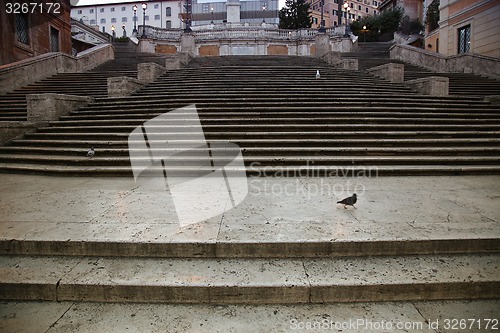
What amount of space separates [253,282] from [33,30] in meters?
24.6

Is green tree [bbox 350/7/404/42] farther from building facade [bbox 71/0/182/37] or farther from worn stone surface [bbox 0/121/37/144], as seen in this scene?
building facade [bbox 71/0/182/37]

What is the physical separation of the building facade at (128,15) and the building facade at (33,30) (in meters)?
55.6

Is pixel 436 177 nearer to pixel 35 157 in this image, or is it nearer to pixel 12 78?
pixel 35 157

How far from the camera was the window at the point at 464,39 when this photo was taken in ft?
69.9

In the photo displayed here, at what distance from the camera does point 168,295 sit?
307cm

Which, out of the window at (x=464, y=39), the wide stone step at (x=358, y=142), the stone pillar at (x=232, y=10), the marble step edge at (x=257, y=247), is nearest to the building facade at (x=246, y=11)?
Result: the stone pillar at (x=232, y=10)


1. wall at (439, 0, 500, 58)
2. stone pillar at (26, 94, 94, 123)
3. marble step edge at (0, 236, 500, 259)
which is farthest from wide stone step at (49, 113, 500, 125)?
wall at (439, 0, 500, 58)

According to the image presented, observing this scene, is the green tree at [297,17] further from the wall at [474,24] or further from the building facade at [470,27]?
the wall at [474,24]

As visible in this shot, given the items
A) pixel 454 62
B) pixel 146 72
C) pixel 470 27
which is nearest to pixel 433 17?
pixel 470 27

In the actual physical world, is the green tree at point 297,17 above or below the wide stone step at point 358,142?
above

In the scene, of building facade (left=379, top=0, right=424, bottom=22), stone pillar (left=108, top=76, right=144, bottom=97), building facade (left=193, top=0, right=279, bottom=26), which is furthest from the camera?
building facade (left=193, top=0, right=279, bottom=26)

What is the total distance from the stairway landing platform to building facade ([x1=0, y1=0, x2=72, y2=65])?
16.7m

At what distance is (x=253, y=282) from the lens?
10.2 ft

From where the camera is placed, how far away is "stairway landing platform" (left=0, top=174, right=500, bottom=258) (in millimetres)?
3562
